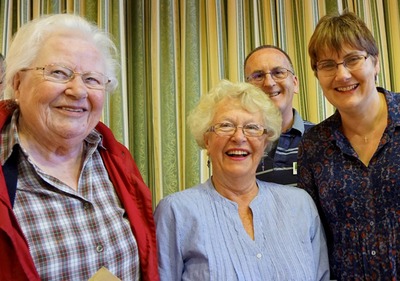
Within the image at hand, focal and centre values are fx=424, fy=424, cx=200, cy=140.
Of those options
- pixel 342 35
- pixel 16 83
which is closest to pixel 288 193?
pixel 342 35

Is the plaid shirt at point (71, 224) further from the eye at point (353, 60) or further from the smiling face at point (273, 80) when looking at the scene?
the smiling face at point (273, 80)

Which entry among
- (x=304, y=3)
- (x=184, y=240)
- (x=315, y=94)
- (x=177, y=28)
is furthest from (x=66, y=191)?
(x=304, y=3)

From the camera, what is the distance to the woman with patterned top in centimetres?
133

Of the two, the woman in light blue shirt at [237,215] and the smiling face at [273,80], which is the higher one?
the smiling face at [273,80]

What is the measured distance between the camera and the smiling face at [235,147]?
1.43 meters

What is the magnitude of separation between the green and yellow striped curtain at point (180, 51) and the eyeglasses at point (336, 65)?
114 centimetres

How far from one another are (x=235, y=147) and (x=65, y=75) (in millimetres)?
596

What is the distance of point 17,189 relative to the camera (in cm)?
106

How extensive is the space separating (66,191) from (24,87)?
299 mm

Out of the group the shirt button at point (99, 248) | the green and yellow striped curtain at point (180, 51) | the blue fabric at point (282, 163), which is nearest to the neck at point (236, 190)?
the blue fabric at point (282, 163)

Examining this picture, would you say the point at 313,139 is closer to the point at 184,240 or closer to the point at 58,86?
the point at 184,240

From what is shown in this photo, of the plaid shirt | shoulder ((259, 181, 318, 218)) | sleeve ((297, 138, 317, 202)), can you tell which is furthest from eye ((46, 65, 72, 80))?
sleeve ((297, 138, 317, 202))

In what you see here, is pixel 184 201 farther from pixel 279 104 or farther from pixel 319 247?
pixel 279 104

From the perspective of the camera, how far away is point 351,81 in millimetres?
1369
